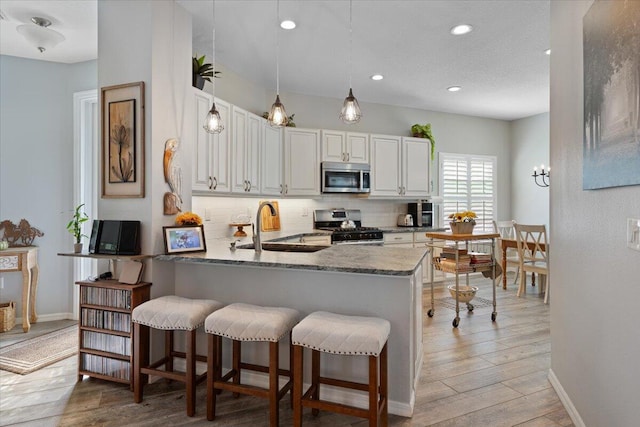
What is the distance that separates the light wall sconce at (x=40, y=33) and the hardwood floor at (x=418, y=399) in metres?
2.74

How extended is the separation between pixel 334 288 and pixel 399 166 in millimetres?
3785

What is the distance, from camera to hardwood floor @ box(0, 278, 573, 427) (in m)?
2.21

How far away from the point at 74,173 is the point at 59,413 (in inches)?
108

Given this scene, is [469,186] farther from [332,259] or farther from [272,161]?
[332,259]

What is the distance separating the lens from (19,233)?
397 centimetres

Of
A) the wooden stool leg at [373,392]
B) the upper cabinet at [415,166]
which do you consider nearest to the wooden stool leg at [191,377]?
the wooden stool leg at [373,392]

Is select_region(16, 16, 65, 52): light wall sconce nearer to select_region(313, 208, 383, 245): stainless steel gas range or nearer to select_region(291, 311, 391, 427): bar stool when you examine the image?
select_region(291, 311, 391, 427): bar stool

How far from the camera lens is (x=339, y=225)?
223 inches

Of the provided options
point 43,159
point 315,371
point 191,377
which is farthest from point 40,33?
point 315,371

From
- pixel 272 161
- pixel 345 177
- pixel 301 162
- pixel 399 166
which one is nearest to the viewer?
pixel 272 161

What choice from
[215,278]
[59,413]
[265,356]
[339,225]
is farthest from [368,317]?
[339,225]

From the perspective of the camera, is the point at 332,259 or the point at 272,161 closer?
the point at 332,259

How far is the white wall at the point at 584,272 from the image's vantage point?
1.58 meters

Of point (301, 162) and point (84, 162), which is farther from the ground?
point (301, 162)
